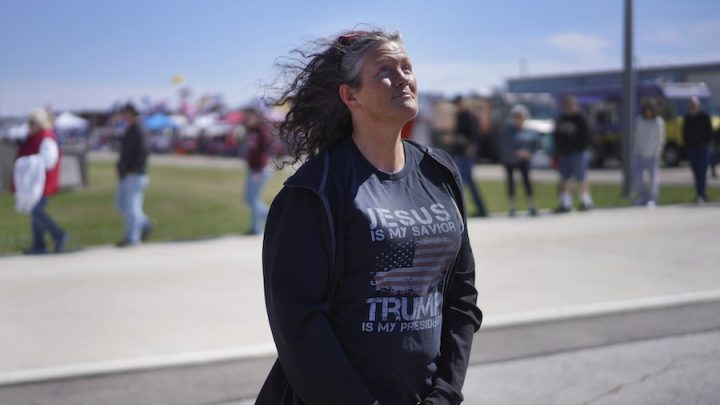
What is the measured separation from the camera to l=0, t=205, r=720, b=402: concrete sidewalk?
19.8 feet

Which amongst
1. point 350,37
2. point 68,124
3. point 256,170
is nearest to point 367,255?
point 350,37

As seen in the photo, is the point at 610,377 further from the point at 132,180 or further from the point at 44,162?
the point at 44,162

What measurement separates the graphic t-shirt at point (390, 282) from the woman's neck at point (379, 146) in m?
0.03

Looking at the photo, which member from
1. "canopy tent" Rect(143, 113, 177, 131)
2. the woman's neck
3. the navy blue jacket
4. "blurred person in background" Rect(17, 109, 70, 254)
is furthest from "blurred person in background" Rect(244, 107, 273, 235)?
"canopy tent" Rect(143, 113, 177, 131)

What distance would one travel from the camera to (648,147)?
1509 centimetres

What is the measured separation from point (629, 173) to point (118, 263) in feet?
34.4

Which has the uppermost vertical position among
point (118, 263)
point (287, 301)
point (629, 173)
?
point (287, 301)

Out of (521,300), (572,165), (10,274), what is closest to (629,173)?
(572,165)

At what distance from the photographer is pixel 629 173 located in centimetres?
1684

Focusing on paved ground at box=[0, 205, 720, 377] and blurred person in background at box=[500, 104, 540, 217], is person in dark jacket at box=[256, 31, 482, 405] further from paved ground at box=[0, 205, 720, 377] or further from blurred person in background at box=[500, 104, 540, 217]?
blurred person in background at box=[500, 104, 540, 217]

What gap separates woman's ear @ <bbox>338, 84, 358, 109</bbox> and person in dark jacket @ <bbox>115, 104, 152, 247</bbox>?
8931 millimetres

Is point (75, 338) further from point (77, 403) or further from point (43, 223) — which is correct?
point (43, 223)

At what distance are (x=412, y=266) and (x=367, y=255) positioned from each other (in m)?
0.14

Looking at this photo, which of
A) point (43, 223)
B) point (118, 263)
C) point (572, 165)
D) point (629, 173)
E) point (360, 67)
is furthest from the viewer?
point (629, 173)
